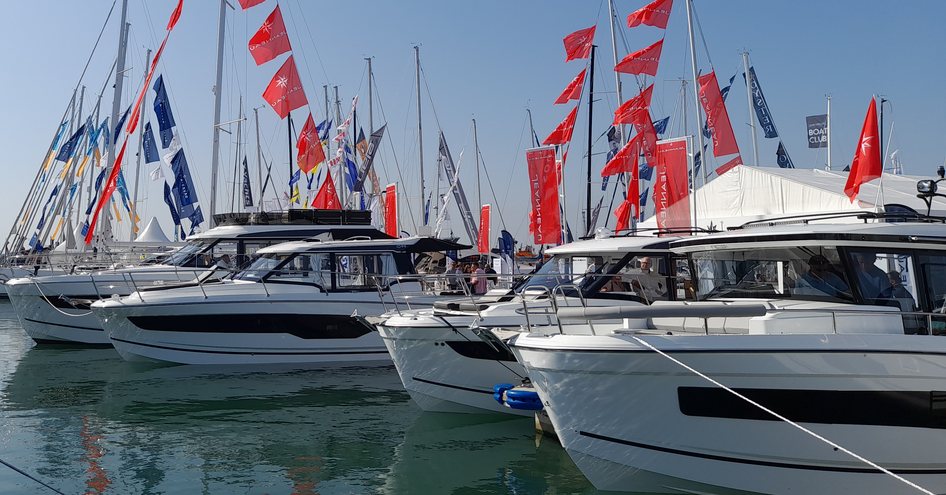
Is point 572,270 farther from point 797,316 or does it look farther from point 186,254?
point 186,254

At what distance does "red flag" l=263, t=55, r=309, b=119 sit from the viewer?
2397 centimetres

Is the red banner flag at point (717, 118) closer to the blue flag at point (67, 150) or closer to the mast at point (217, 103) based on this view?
the mast at point (217, 103)

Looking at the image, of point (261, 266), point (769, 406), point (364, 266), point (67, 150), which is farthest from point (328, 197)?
point (769, 406)

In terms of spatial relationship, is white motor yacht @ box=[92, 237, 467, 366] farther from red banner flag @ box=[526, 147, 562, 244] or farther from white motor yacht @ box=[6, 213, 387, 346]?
red banner flag @ box=[526, 147, 562, 244]

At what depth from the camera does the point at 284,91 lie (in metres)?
24.0

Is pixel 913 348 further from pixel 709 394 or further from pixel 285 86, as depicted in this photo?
pixel 285 86

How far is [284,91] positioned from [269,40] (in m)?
1.37

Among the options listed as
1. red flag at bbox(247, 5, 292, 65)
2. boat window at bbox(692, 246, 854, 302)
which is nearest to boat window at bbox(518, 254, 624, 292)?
boat window at bbox(692, 246, 854, 302)

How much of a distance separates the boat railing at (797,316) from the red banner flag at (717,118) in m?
14.6

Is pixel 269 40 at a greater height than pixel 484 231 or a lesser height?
greater

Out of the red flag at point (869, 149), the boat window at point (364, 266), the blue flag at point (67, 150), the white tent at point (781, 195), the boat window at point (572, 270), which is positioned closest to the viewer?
the boat window at point (572, 270)

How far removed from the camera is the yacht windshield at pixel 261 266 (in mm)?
18000

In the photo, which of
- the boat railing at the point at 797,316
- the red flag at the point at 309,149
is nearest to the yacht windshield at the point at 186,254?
the red flag at the point at 309,149

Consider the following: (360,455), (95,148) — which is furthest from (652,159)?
(95,148)
